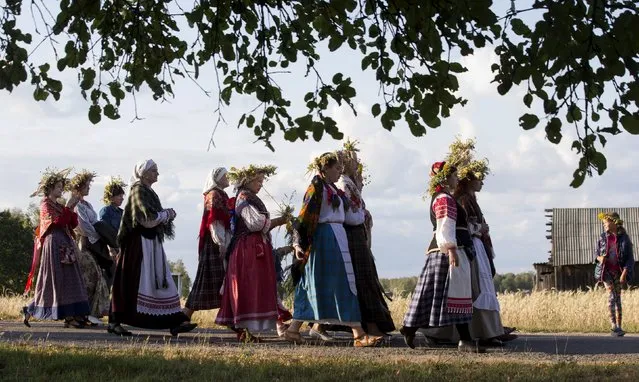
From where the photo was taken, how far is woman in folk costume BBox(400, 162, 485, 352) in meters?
11.4

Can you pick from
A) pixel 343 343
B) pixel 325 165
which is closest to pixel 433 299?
pixel 343 343

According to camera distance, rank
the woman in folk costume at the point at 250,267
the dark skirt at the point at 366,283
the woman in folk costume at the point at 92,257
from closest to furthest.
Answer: the dark skirt at the point at 366,283 < the woman in folk costume at the point at 250,267 < the woman in folk costume at the point at 92,257

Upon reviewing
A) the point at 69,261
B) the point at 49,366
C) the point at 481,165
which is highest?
the point at 481,165

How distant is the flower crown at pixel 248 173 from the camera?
41.1 ft

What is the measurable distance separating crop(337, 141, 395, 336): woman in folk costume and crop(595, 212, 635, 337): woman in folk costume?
12.9 feet

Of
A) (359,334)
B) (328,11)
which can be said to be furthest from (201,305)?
(328,11)

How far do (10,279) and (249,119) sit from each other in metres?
40.7

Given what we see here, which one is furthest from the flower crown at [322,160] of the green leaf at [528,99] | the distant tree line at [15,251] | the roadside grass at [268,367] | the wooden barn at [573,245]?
the distant tree line at [15,251]

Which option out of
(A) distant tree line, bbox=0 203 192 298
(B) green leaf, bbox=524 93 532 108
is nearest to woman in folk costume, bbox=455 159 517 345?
(B) green leaf, bbox=524 93 532 108

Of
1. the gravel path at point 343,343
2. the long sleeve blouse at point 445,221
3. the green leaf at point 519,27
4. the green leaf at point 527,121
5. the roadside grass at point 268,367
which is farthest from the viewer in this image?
the long sleeve blouse at point 445,221

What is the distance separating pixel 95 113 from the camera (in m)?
9.43

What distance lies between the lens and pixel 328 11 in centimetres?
896

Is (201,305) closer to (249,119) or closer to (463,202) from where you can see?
(463,202)

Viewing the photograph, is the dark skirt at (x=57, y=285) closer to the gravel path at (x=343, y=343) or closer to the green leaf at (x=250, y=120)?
the gravel path at (x=343, y=343)
